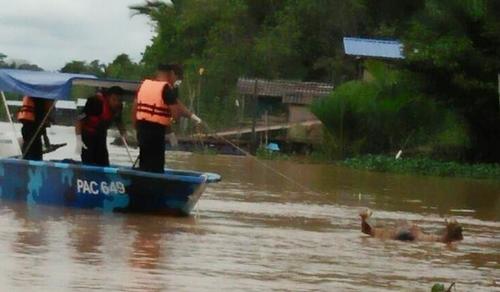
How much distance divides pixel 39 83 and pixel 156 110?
1.68 m

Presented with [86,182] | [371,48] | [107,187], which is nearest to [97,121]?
[86,182]

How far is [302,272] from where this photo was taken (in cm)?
989

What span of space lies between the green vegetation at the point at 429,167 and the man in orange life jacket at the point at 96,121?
654 inches

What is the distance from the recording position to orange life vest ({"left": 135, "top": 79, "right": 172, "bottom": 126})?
44.8ft

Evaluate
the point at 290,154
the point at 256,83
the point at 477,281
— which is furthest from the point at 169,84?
the point at 256,83

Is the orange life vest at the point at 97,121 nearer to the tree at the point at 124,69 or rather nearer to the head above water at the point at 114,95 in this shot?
the head above water at the point at 114,95

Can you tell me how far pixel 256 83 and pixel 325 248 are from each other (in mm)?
35321

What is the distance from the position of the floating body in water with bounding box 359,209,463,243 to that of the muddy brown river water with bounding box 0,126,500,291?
16cm

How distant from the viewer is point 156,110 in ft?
45.1

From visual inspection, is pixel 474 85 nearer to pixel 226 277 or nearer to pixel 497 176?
pixel 497 176

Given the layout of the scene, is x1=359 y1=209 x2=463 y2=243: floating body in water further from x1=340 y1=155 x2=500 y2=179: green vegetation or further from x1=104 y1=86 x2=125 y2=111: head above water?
x1=340 y1=155 x2=500 y2=179: green vegetation

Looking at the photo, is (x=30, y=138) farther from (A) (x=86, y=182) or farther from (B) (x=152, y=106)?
(B) (x=152, y=106)

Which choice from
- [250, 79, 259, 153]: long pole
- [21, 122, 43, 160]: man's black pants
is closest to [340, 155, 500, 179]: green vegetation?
[250, 79, 259, 153]: long pole

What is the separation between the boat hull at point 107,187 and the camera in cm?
1373
